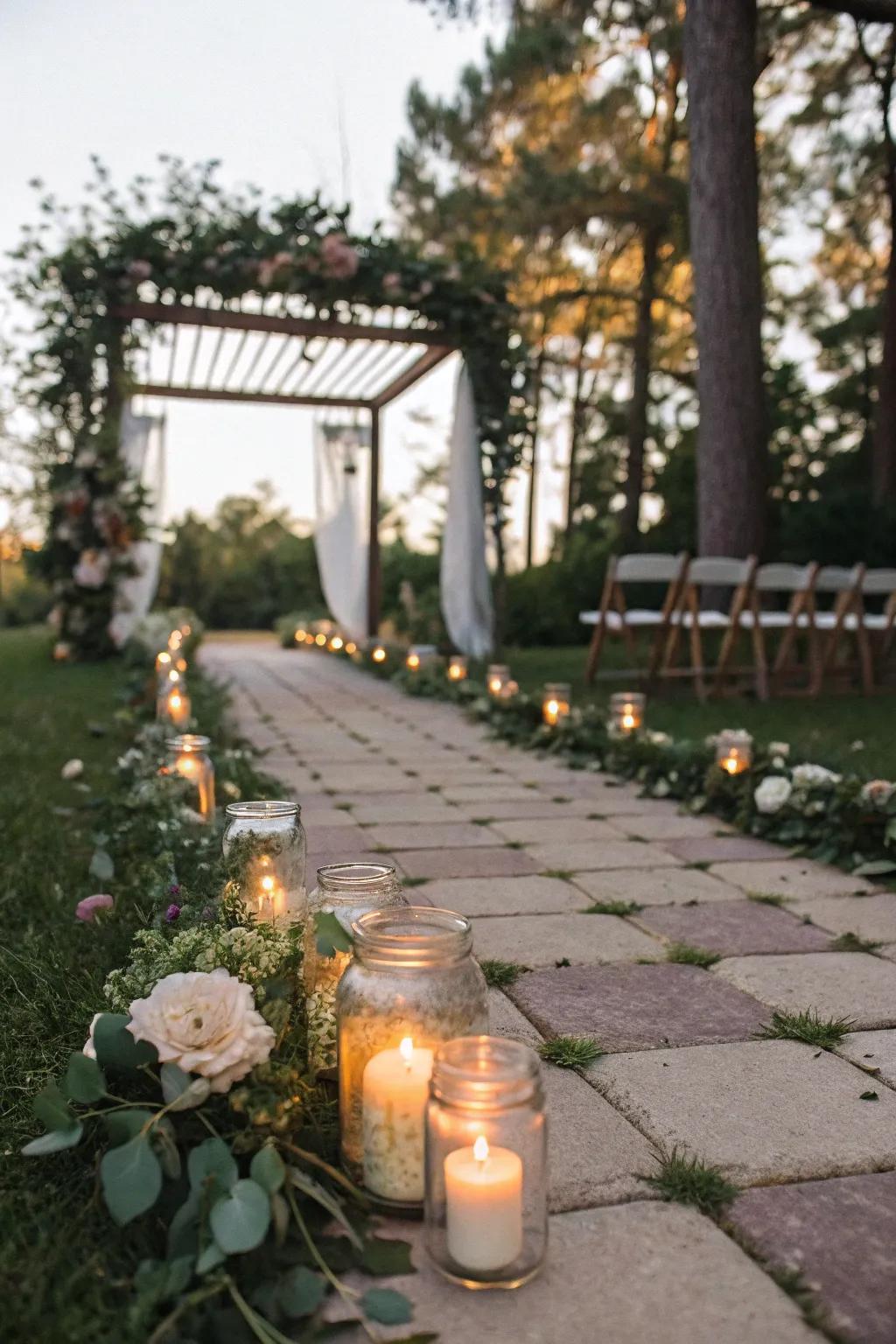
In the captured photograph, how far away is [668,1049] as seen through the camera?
1.71 metres

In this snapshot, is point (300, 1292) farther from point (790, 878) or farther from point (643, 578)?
point (643, 578)

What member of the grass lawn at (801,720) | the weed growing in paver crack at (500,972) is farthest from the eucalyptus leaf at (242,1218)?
the grass lawn at (801,720)

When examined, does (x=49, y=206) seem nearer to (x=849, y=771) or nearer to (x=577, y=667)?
(x=577, y=667)

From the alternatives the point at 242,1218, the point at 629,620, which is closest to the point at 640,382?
the point at 629,620

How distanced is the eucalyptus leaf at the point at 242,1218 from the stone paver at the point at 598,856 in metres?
1.78

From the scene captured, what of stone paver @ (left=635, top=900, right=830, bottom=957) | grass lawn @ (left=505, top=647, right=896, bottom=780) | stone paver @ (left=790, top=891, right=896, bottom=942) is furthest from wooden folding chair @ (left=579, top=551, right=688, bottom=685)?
stone paver @ (left=635, top=900, right=830, bottom=957)

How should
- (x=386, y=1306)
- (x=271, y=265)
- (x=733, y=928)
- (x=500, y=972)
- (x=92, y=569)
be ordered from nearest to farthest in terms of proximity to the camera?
(x=386, y=1306) < (x=500, y=972) < (x=733, y=928) < (x=271, y=265) < (x=92, y=569)

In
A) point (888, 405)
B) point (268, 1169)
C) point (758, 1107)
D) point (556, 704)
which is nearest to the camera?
point (268, 1169)

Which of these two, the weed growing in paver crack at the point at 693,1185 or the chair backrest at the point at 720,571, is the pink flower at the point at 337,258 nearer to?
the chair backrest at the point at 720,571

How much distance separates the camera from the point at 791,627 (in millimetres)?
6168

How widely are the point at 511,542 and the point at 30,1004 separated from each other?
1266 centimetres

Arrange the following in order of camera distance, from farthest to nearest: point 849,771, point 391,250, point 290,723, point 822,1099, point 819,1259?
point 391,250, point 290,723, point 849,771, point 822,1099, point 819,1259

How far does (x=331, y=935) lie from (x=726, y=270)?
6.51 meters

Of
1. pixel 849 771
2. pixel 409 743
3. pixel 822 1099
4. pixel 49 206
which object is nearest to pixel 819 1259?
pixel 822 1099
